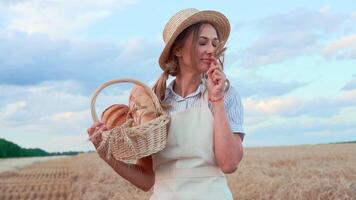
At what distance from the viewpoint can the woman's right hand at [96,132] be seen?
299 centimetres

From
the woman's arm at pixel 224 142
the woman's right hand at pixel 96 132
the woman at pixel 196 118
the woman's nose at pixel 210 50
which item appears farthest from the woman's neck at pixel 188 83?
the woman's right hand at pixel 96 132

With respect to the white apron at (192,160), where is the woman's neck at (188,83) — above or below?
above

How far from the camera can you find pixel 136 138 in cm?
284

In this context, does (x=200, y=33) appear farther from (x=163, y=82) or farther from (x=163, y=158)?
(x=163, y=158)

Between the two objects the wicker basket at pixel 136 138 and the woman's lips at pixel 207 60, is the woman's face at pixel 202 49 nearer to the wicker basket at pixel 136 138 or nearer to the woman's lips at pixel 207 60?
the woman's lips at pixel 207 60

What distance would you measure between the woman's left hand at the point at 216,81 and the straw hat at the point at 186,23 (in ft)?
0.88

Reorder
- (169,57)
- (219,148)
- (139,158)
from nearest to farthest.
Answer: (219,148), (139,158), (169,57)

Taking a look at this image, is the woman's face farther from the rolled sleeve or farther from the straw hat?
the rolled sleeve

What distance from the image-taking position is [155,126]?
278cm

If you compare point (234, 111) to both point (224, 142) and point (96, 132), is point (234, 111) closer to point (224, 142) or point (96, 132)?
point (224, 142)

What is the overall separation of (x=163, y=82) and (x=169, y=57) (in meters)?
0.13

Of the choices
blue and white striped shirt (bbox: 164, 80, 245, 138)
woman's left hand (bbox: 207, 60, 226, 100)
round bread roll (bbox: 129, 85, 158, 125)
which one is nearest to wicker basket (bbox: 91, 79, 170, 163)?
round bread roll (bbox: 129, 85, 158, 125)

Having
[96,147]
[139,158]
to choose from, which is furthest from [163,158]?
[96,147]

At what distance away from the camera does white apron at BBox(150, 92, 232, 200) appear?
2821 mm
